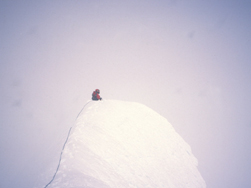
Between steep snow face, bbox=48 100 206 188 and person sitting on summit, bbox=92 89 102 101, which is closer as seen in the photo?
steep snow face, bbox=48 100 206 188

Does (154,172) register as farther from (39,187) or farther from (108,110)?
(39,187)

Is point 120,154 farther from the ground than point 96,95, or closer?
closer

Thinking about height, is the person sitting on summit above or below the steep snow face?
above

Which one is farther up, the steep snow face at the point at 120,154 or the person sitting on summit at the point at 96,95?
the person sitting on summit at the point at 96,95

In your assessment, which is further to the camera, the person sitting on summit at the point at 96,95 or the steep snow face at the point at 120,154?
the person sitting on summit at the point at 96,95

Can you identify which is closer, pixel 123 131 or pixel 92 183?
pixel 92 183

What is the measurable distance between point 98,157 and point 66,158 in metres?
1.02

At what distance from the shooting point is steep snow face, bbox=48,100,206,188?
3.31 m

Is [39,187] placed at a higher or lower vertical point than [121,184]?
higher

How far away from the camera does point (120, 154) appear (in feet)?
15.9

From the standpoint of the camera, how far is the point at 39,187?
276 cm

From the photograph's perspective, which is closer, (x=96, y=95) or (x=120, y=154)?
(x=120, y=154)

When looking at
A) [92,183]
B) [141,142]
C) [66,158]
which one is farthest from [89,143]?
[141,142]

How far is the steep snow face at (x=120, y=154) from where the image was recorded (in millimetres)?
3306
